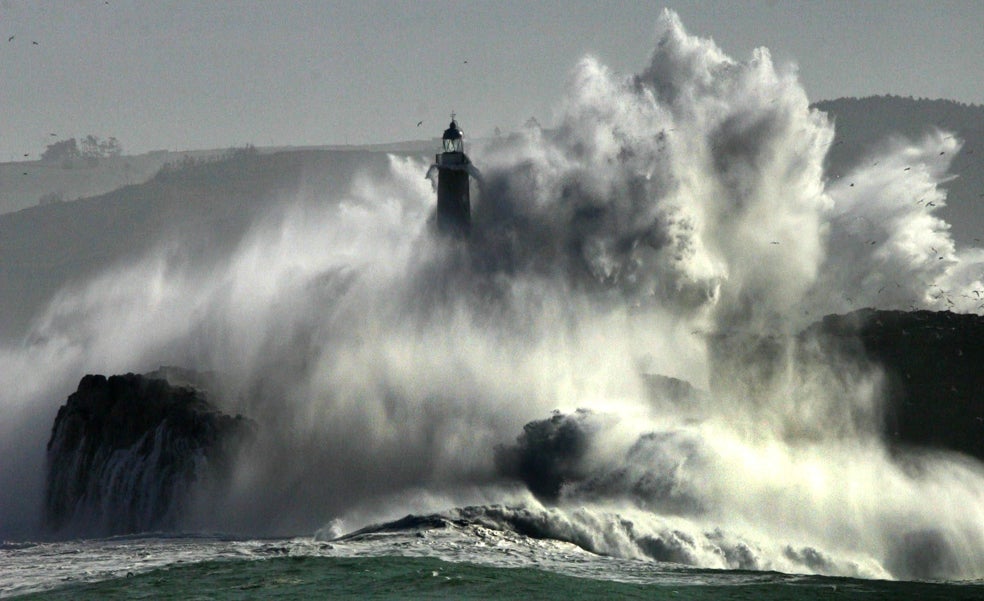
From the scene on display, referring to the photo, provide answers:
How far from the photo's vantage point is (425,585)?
1542 inches

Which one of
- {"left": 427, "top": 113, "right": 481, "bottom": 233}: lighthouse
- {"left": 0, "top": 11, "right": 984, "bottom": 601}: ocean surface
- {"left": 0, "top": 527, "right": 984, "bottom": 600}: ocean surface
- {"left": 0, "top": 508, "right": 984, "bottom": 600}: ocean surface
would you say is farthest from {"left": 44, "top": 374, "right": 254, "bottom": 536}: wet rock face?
{"left": 427, "top": 113, "right": 481, "bottom": 233}: lighthouse

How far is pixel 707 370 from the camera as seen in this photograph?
60.5m

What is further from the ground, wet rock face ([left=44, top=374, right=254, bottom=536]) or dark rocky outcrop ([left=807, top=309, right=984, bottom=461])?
dark rocky outcrop ([left=807, top=309, right=984, bottom=461])

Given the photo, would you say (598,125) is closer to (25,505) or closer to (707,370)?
(707,370)

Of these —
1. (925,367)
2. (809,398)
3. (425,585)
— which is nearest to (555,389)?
(809,398)

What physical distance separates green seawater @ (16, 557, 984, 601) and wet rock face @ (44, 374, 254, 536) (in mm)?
11892

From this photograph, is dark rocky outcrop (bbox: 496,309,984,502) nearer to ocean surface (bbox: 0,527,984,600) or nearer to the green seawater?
ocean surface (bbox: 0,527,984,600)

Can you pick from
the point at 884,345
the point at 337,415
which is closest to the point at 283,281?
the point at 337,415

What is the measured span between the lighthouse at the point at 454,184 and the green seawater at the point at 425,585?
77.6 ft

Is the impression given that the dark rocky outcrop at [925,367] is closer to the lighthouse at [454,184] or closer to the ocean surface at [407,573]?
the ocean surface at [407,573]

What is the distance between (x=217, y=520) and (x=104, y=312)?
2522 cm

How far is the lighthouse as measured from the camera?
63.0 m

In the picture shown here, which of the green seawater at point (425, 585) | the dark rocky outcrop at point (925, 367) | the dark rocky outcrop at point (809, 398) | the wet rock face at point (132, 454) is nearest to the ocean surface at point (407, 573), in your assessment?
the green seawater at point (425, 585)

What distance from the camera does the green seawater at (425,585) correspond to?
38.5 m
